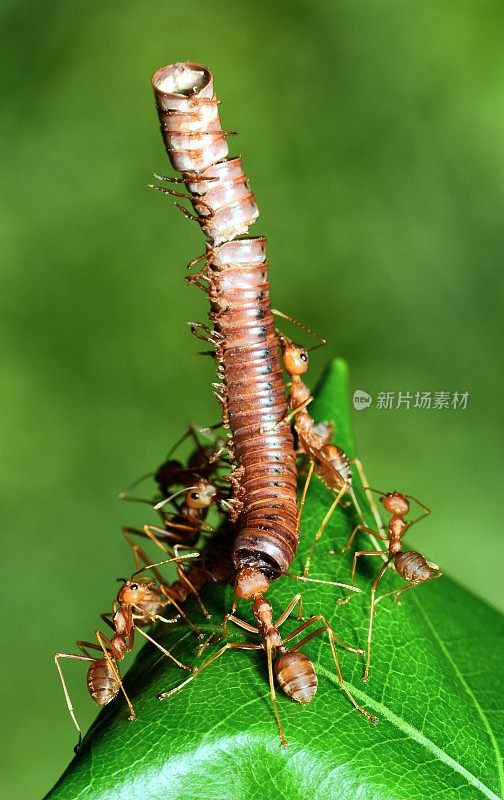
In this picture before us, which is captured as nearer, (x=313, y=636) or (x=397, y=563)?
(x=313, y=636)

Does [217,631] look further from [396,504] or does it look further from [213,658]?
[396,504]

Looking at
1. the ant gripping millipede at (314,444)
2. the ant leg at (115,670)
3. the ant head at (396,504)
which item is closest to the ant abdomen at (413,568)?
the ant gripping millipede at (314,444)

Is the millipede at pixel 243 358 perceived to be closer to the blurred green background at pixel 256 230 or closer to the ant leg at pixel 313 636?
the ant leg at pixel 313 636

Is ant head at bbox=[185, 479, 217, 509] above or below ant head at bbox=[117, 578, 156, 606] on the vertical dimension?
above

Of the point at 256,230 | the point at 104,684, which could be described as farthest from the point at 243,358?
the point at 256,230

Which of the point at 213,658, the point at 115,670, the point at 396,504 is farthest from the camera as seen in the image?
the point at 396,504

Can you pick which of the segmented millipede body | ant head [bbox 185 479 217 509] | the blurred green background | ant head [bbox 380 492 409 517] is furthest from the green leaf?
the blurred green background

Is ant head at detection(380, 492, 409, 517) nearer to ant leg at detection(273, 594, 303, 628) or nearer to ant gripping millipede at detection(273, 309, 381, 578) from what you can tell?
ant gripping millipede at detection(273, 309, 381, 578)
